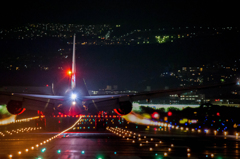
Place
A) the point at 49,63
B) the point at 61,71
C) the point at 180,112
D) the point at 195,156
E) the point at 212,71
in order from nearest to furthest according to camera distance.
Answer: the point at 195,156 → the point at 180,112 → the point at 61,71 → the point at 212,71 → the point at 49,63

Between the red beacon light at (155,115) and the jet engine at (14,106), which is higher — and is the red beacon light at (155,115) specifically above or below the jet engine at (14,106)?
below

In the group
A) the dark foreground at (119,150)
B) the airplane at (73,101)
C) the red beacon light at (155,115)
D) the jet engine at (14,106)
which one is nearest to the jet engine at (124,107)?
the airplane at (73,101)

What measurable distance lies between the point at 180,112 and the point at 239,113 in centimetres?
897

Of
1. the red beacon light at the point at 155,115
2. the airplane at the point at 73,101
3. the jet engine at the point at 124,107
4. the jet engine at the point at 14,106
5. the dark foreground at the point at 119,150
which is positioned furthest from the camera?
the red beacon light at the point at 155,115

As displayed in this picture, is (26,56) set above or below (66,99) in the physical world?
above

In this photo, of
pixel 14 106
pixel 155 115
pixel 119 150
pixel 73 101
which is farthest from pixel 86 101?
pixel 155 115

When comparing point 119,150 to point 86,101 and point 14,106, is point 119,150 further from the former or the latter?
point 14,106

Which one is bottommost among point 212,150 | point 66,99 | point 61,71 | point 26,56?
point 212,150

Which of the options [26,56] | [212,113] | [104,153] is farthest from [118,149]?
[26,56]

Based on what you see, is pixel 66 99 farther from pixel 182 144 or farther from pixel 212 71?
pixel 212 71

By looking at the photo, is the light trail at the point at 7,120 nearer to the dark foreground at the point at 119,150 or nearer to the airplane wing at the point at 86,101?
the airplane wing at the point at 86,101

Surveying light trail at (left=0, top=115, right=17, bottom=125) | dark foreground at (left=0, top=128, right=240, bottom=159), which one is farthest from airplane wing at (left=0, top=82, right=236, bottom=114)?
light trail at (left=0, top=115, right=17, bottom=125)

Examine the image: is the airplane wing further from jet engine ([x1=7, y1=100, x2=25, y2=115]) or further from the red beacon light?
the red beacon light

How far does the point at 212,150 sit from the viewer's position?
18.9 metres
